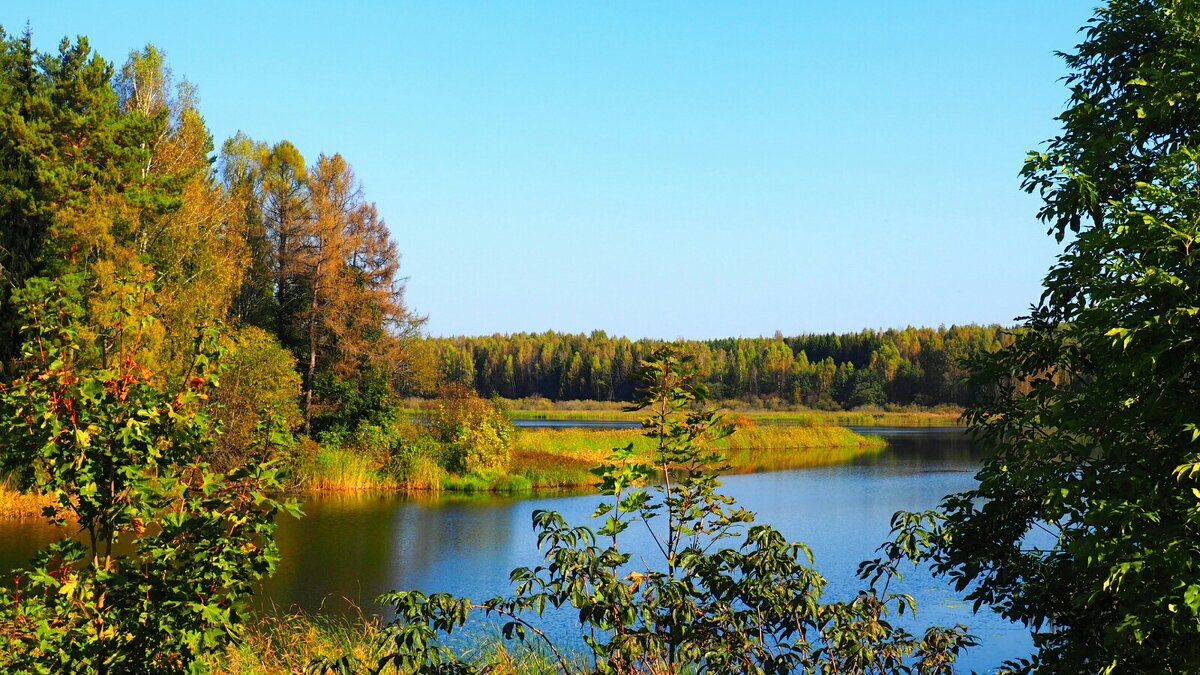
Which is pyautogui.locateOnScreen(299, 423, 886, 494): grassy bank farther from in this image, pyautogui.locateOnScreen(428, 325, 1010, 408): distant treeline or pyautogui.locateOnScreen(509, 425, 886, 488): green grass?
pyautogui.locateOnScreen(428, 325, 1010, 408): distant treeline

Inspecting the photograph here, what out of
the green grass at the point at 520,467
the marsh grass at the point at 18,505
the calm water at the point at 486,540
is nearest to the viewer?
the calm water at the point at 486,540

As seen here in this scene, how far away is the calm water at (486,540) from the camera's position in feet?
49.7

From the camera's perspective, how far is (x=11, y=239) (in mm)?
25688

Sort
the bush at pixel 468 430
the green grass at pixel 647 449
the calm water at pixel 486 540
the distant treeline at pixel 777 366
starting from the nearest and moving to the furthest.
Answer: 1. the calm water at pixel 486 540
2. the bush at pixel 468 430
3. the green grass at pixel 647 449
4. the distant treeline at pixel 777 366

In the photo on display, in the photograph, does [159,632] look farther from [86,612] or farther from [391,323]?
[391,323]

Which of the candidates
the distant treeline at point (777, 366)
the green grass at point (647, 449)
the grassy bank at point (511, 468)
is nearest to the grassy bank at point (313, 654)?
the green grass at point (647, 449)

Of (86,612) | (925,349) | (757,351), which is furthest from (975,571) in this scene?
(757,351)

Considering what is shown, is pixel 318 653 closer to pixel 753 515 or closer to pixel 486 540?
pixel 753 515

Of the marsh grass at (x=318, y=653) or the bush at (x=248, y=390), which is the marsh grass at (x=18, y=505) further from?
the marsh grass at (x=318, y=653)

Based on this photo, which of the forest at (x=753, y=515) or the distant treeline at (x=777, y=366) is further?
the distant treeline at (x=777, y=366)

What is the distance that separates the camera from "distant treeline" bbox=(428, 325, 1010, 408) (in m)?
104

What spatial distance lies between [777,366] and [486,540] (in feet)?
319

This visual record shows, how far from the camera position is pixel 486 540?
21.1 metres

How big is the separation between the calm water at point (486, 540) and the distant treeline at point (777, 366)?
6973 cm
